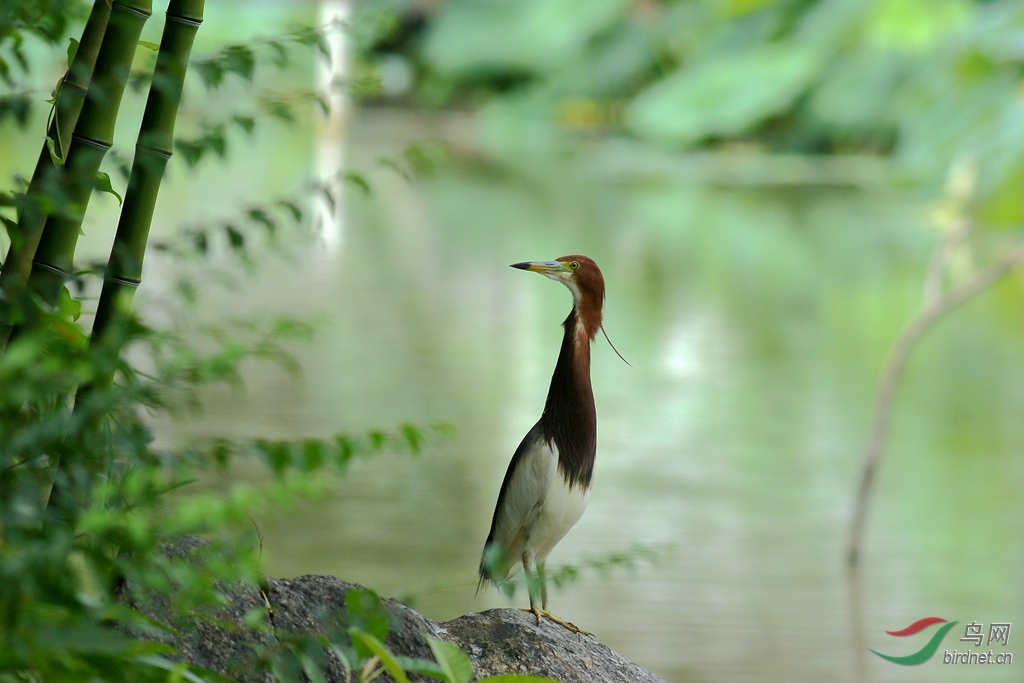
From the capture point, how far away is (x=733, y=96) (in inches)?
Result: 511

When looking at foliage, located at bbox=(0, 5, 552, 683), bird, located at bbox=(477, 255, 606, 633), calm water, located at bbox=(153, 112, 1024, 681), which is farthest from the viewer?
calm water, located at bbox=(153, 112, 1024, 681)

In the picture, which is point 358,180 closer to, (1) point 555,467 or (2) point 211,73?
(2) point 211,73

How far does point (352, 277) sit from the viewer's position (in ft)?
19.0

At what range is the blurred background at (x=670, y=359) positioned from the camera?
2.22m

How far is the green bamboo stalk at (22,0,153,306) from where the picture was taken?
0.75 meters

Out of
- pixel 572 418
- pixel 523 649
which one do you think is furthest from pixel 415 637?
pixel 572 418

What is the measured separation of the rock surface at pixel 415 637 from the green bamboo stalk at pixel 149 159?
0.74 feet

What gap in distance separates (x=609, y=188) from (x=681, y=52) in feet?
22.7

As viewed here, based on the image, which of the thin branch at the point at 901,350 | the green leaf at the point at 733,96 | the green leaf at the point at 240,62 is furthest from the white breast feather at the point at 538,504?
the green leaf at the point at 733,96

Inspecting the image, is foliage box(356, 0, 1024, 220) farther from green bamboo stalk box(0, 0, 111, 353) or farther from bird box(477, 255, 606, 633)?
green bamboo stalk box(0, 0, 111, 353)

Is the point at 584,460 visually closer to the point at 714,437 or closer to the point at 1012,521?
the point at 1012,521

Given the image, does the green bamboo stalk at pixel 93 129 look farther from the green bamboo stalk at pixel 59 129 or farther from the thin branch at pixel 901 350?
the thin branch at pixel 901 350

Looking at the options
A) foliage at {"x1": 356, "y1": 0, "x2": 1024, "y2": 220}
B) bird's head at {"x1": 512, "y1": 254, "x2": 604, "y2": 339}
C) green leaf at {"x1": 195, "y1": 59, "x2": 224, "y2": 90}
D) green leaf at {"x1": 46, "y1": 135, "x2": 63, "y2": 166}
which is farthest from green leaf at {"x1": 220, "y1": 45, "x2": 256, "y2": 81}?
foliage at {"x1": 356, "y1": 0, "x2": 1024, "y2": 220}

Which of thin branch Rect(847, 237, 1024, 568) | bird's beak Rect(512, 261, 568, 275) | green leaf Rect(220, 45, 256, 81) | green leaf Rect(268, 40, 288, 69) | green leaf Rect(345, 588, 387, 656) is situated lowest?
green leaf Rect(345, 588, 387, 656)
